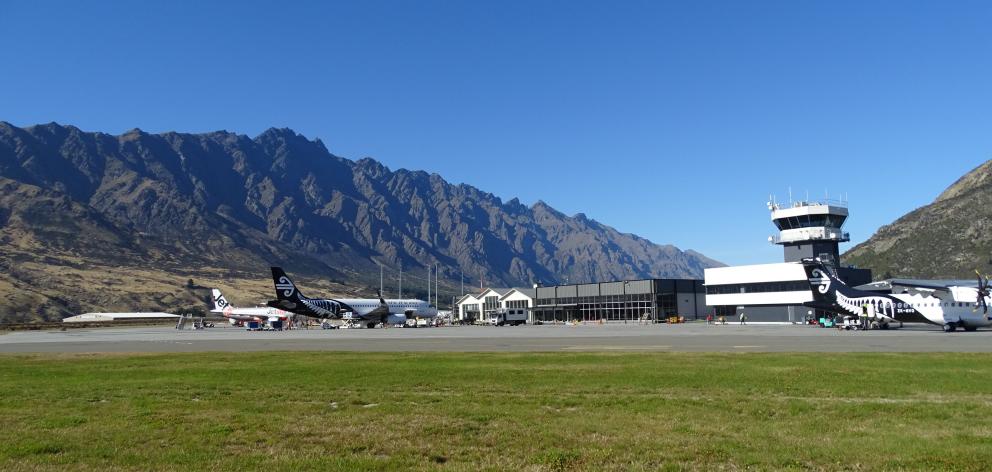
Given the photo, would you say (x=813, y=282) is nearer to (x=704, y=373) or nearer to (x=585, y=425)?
(x=704, y=373)

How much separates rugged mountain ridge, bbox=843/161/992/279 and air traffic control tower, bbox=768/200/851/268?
249 ft

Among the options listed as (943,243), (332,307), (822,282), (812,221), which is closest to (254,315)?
(332,307)

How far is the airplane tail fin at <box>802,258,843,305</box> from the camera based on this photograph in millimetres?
65344

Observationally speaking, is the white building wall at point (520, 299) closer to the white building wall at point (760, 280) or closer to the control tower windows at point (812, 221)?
the white building wall at point (760, 280)

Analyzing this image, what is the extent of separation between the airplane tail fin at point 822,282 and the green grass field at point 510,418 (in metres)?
45.2

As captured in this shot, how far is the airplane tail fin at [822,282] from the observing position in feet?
214

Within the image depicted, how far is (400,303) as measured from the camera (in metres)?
104

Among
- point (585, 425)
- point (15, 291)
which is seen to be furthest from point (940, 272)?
point (15, 291)

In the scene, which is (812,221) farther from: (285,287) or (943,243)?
(943,243)

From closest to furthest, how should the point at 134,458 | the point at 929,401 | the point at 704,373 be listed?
1. the point at 134,458
2. the point at 929,401
3. the point at 704,373

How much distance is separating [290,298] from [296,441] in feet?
270

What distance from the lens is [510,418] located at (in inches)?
511

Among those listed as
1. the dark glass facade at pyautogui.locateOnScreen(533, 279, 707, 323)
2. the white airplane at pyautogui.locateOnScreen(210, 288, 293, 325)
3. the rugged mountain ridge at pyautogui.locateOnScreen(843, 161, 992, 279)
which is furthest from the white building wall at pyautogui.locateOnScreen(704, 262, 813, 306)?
the rugged mountain ridge at pyautogui.locateOnScreen(843, 161, 992, 279)

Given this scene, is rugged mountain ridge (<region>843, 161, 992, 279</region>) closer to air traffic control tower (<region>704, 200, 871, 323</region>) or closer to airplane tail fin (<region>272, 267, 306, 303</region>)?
air traffic control tower (<region>704, 200, 871, 323</region>)
